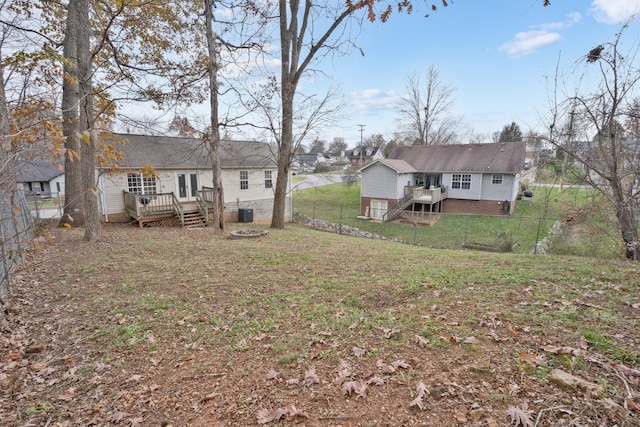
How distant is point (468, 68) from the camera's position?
35.5 feet

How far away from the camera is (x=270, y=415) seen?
2.37 m

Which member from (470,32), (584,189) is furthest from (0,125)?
(584,189)

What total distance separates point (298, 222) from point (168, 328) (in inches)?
728

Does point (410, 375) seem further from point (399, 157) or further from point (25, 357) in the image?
point (399, 157)

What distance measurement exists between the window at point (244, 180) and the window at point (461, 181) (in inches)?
648

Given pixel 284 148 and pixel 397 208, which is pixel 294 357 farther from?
pixel 397 208

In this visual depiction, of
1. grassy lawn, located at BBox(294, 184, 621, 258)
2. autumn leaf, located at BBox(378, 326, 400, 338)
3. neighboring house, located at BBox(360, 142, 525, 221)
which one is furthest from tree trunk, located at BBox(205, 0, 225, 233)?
neighboring house, located at BBox(360, 142, 525, 221)

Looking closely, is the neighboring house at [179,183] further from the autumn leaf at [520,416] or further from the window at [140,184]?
the autumn leaf at [520,416]

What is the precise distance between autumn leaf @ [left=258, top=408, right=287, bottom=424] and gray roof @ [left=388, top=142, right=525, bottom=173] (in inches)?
944

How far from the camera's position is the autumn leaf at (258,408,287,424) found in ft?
7.62

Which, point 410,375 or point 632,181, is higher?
point 632,181

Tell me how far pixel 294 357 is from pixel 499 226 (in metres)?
20.8

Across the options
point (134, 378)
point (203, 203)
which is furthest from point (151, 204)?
point (134, 378)

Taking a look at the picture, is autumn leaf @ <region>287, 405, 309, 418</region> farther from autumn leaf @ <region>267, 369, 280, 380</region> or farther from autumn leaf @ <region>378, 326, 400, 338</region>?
autumn leaf @ <region>378, 326, 400, 338</region>
